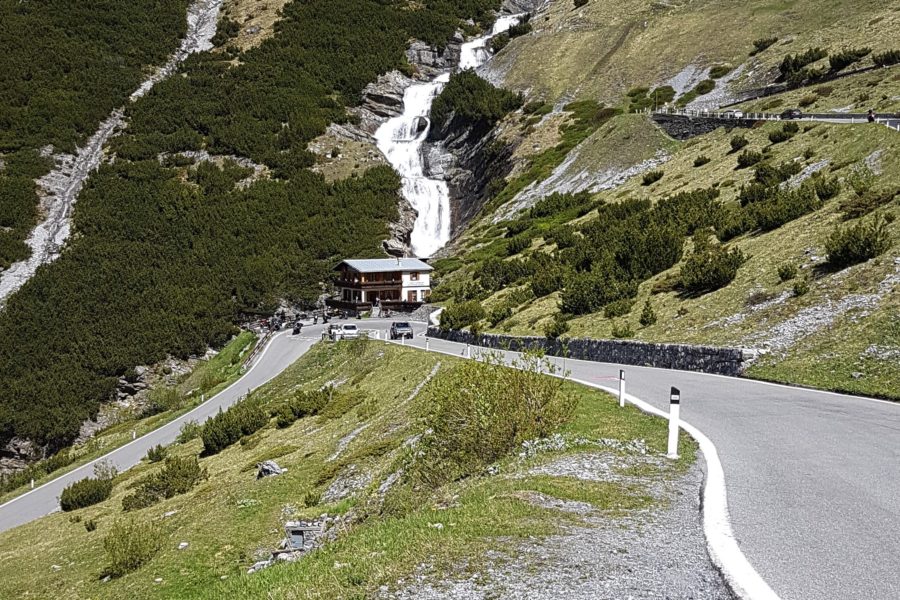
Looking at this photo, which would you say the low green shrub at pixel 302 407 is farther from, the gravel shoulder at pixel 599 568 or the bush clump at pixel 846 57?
the bush clump at pixel 846 57

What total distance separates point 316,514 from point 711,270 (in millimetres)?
19741

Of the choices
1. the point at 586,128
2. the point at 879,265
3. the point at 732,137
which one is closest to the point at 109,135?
the point at 586,128

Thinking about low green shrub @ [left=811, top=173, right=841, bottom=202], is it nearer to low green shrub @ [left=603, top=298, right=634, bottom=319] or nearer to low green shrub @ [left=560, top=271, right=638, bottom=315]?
low green shrub @ [left=560, top=271, right=638, bottom=315]

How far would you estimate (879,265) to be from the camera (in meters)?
21.4

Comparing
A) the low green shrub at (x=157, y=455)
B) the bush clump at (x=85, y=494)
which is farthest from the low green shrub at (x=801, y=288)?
the low green shrub at (x=157, y=455)

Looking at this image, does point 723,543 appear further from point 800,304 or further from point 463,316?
point 463,316

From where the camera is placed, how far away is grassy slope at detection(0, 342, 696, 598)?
20.5ft

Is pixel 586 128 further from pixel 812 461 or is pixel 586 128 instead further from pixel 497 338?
pixel 812 461

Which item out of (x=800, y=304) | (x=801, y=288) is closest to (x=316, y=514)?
(x=800, y=304)

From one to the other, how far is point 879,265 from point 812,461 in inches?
617

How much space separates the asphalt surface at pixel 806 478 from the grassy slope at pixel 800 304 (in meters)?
1.87

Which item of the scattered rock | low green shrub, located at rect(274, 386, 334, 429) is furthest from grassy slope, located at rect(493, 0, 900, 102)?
the scattered rock

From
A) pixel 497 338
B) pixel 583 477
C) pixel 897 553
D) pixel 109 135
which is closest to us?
pixel 897 553

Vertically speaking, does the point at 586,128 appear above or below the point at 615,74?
below
